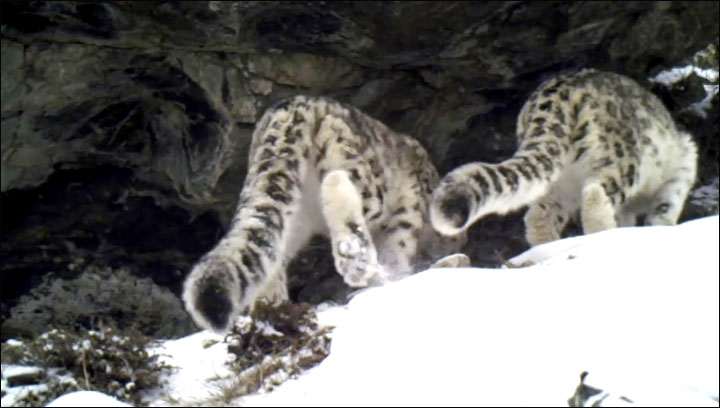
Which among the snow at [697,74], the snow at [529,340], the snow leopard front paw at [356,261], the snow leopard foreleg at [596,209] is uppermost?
the snow at [697,74]

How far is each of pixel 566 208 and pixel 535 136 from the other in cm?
86

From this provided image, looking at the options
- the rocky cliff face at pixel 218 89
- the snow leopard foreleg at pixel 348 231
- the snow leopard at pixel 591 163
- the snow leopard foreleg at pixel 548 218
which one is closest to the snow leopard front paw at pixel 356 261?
the snow leopard foreleg at pixel 348 231

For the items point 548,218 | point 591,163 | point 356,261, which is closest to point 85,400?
point 356,261

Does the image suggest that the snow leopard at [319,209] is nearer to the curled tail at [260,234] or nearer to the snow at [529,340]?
the curled tail at [260,234]

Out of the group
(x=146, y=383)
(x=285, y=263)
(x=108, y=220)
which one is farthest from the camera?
(x=108, y=220)

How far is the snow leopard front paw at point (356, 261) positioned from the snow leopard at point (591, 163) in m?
0.63

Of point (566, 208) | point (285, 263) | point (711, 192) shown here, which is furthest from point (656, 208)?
point (285, 263)

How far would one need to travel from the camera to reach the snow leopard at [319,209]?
4.75 metres

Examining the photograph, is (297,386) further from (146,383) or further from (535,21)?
(535,21)

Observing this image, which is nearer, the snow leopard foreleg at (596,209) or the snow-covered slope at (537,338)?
the snow-covered slope at (537,338)

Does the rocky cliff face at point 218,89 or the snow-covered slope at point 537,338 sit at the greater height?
the rocky cliff face at point 218,89

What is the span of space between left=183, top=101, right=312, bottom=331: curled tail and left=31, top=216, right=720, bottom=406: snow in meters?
0.29

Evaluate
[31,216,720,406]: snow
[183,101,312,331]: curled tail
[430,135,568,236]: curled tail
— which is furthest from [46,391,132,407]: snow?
[430,135,568,236]: curled tail

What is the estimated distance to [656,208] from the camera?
7.53 metres
